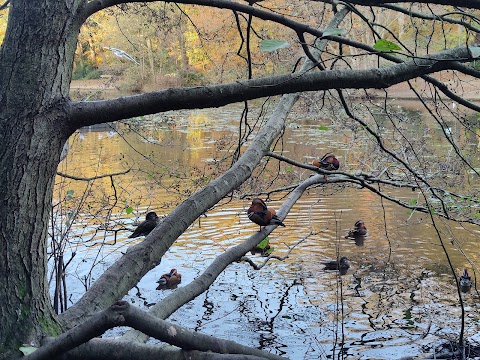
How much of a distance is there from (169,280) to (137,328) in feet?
20.8

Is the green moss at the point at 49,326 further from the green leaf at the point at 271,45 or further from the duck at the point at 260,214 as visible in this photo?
the duck at the point at 260,214

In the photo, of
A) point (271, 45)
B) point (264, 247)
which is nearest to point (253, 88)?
point (271, 45)

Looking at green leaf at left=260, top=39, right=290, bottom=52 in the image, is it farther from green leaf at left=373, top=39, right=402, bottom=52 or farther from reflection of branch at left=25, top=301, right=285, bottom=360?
reflection of branch at left=25, top=301, right=285, bottom=360

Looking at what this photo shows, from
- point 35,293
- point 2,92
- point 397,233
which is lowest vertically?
point 397,233

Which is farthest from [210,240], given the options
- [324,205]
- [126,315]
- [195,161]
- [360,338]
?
[126,315]

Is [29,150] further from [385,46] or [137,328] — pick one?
[385,46]

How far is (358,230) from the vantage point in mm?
9586

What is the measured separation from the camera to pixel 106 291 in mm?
2148

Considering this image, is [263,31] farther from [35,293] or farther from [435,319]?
[435,319]

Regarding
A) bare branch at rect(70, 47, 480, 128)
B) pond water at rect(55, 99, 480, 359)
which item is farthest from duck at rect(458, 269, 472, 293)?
bare branch at rect(70, 47, 480, 128)

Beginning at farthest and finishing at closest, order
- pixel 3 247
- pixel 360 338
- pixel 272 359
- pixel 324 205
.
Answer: pixel 324 205
pixel 360 338
pixel 3 247
pixel 272 359

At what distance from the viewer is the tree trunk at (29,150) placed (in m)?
1.93

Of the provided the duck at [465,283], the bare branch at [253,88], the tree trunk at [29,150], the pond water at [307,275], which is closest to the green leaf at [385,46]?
the bare branch at [253,88]

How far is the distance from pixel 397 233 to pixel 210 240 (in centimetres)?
313
